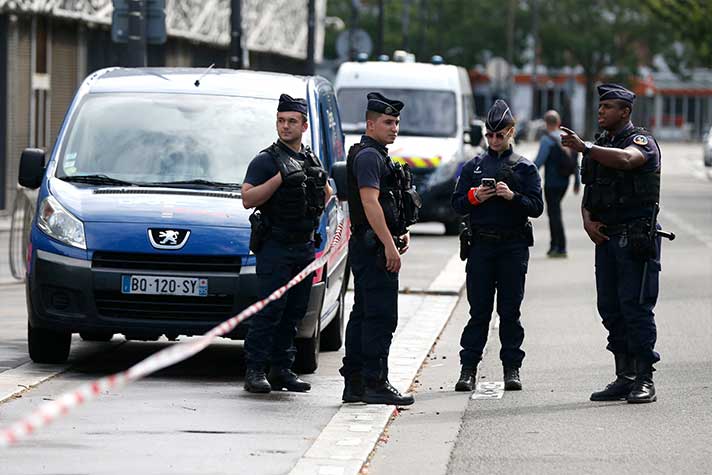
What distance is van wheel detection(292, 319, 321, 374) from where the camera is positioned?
1079 cm

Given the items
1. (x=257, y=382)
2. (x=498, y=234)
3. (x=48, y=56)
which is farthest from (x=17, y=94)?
(x=257, y=382)

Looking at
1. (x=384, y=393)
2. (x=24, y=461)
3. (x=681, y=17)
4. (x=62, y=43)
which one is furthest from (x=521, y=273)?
(x=681, y=17)

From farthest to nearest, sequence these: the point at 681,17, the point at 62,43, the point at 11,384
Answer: the point at 681,17 < the point at 62,43 < the point at 11,384

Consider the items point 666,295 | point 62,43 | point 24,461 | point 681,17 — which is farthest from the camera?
point 681,17

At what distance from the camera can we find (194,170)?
36.8 ft

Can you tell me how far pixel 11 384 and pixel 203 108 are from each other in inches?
96.3

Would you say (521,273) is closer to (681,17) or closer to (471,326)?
(471,326)

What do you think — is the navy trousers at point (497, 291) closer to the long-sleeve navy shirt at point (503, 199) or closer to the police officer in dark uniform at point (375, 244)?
the long-sleeve navy shirt at point (503, 199)

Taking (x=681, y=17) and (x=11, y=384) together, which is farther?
(x=681, y=17)

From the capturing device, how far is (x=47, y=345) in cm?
1095

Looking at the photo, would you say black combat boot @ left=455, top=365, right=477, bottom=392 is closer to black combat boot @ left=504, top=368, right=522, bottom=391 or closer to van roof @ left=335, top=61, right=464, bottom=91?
black combat boot @ left=504, top=368, right=522, bottom=391

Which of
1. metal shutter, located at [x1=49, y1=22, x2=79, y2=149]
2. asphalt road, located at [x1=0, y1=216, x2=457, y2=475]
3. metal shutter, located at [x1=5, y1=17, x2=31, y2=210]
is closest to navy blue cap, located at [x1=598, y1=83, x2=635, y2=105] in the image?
asphalt road, located at [x1=0, y1=216, x2=457, y2=475]

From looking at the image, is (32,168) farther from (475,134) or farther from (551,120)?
(475,134)

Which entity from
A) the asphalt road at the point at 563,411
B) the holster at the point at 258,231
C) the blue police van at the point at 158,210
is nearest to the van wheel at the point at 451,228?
the asphalt road at the point at 563,411
